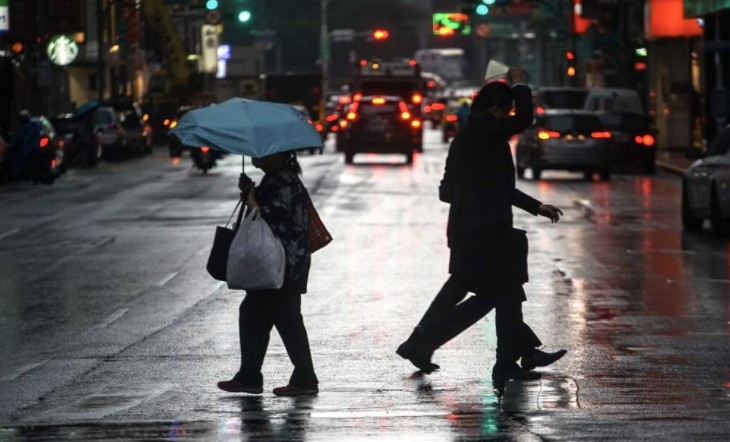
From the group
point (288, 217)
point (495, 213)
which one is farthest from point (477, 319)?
point (288, 217)

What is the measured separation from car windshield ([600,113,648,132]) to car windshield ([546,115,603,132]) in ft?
9.11

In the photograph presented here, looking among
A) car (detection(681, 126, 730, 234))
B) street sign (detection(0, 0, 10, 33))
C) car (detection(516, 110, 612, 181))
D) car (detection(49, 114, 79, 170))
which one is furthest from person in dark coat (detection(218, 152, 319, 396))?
street sign (detection(0, 0, 10, 33))

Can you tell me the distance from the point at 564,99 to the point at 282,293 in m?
42.4

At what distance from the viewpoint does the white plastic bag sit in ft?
31.1

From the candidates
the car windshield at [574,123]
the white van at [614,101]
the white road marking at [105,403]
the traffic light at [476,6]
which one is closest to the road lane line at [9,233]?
the white road marking at [105,403]

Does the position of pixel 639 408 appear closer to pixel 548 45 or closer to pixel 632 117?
pixel 632 117

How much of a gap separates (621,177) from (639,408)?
30025 millimetres

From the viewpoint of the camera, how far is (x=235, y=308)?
48.2 feet

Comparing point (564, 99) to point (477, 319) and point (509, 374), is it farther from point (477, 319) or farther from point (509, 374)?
point (509, 374)

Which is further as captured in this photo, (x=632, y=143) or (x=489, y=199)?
(x=632, y=143)

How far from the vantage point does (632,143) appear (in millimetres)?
40906

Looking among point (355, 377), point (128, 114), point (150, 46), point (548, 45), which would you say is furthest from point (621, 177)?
point (548, 45)

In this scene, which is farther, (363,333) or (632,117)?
(632,117)

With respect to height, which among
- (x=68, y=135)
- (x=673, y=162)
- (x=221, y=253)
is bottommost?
(x=673, y=162)
